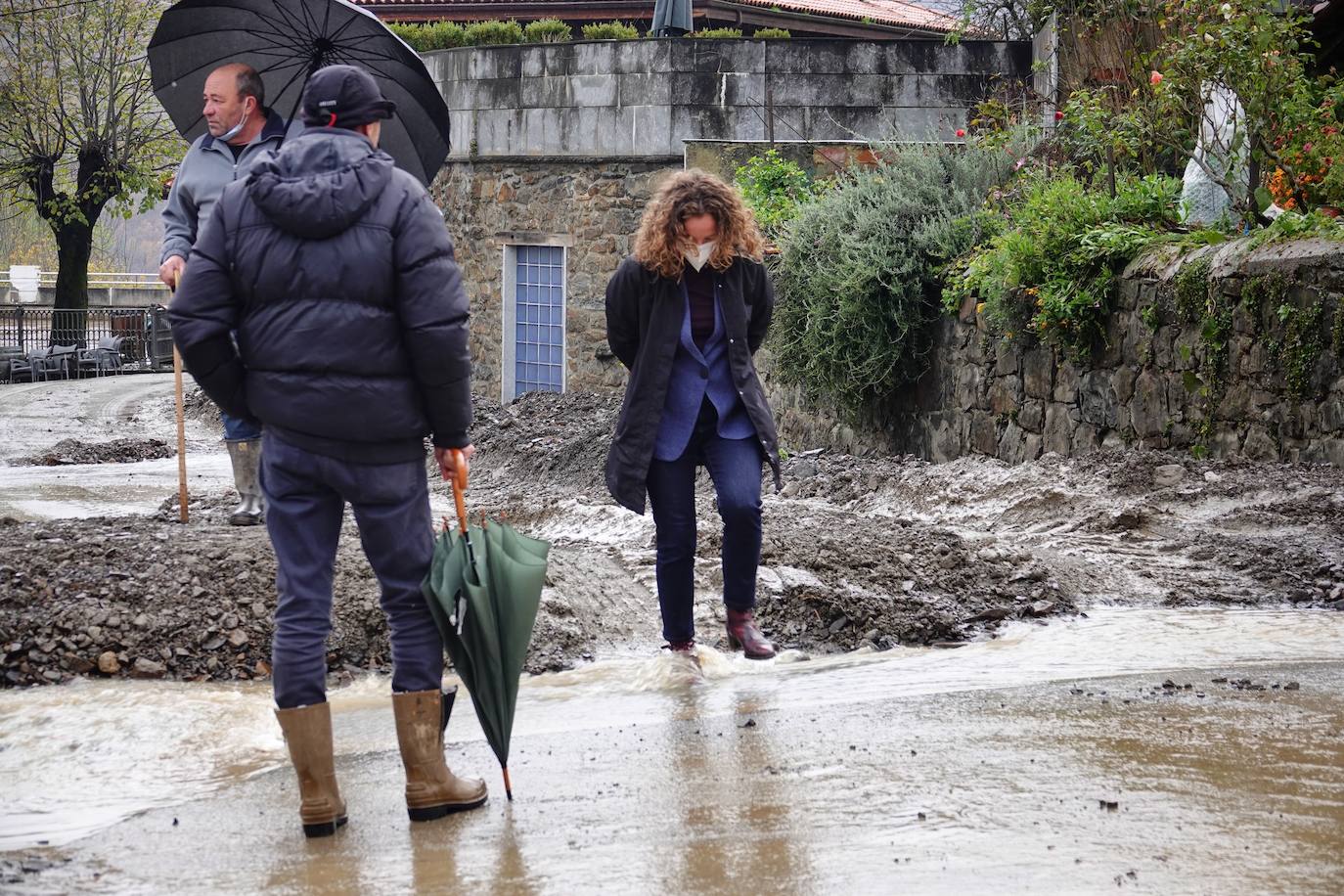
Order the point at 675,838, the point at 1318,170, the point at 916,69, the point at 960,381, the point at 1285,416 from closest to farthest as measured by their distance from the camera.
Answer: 1. the point at 675,838
2. the point at 1285,416
3. the point at 1318,170
4. the point at 960,381
5. the point at 916,69

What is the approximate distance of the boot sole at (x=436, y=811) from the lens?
3881 mm

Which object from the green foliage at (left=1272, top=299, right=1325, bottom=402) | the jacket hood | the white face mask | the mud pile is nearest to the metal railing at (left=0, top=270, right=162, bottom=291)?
the mud pile

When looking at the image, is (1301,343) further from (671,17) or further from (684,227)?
(671,17)

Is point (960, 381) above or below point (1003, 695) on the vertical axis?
above

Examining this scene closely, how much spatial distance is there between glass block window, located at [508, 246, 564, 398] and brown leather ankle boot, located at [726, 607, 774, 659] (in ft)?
41.6

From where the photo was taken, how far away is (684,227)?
5223 millimetres

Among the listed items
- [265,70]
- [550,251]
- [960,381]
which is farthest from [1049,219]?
[550,251]

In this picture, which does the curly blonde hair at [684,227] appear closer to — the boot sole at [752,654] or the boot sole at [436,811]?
the boot sole at [752,654]

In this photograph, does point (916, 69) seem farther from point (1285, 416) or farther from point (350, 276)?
point (350, 276)

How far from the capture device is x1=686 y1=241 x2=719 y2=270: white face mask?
5.28 m

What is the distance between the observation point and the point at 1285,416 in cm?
805

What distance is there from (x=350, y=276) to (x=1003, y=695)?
8.33 feet

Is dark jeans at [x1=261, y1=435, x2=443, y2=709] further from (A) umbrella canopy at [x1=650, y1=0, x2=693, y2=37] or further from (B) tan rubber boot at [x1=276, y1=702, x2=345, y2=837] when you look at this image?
(A) umbrella canopy at [x1=650, y1=0, x2=693, y2=37]

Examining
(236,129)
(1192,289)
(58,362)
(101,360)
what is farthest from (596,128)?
(101,360)
